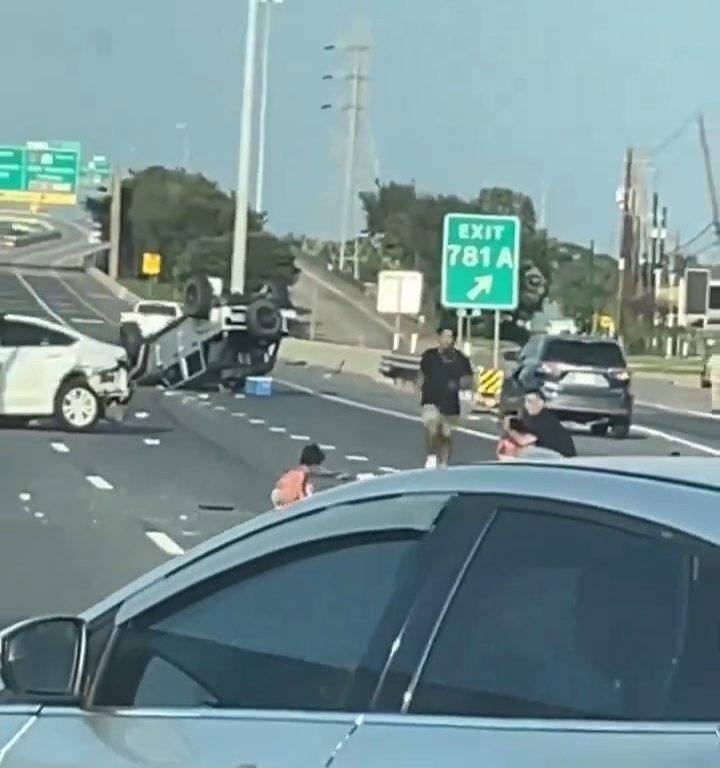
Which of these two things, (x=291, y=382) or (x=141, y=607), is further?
(x=291, y=382)

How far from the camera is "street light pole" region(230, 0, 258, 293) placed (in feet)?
A: 184

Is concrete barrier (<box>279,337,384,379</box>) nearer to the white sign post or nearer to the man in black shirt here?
the white sign post

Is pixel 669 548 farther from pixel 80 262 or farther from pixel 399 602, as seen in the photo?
pixel 80 262

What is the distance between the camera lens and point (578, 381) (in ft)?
118

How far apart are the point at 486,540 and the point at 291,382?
52.7 m

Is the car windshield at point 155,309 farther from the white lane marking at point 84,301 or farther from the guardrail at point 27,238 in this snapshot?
the guardrail at point 27,238

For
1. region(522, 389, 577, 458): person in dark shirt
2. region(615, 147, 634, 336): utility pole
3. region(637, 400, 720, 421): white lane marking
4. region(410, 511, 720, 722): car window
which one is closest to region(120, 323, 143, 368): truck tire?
region(637, 400, 720, 421): white lane marking

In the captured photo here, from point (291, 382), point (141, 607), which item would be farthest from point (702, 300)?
point (141, 607)

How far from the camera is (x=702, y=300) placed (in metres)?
65.1

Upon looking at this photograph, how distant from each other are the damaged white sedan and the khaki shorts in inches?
274

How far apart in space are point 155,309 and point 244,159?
11.2 meters

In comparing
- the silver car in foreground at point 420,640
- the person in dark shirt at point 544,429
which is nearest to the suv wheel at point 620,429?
the person in dark shirt at point 544,429

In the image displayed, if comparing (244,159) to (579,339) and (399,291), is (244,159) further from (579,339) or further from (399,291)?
(579,339)

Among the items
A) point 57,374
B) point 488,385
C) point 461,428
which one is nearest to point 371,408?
point 488,385
